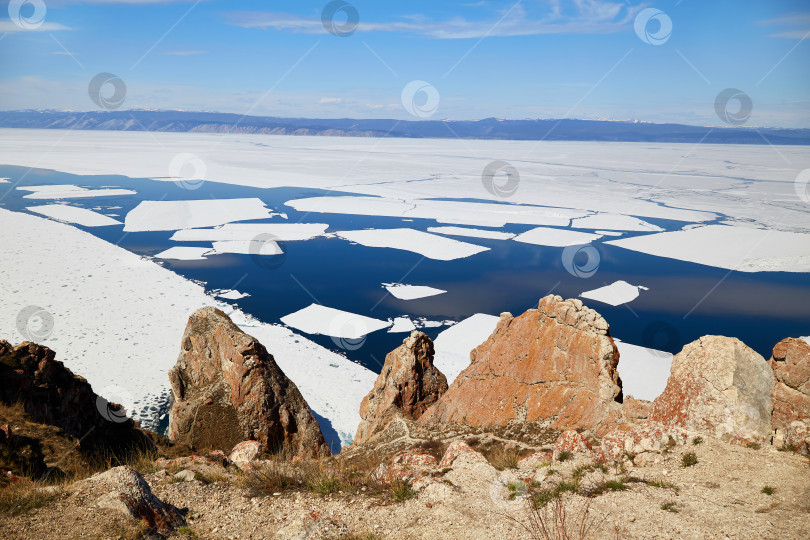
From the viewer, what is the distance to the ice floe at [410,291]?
20.1 meters

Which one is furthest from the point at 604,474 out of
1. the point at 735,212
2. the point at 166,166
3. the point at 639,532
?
the point at 166,166

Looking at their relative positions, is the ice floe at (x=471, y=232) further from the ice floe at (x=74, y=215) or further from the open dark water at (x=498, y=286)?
the ice floe at (x=74, y=215)

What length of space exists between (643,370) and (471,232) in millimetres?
18758

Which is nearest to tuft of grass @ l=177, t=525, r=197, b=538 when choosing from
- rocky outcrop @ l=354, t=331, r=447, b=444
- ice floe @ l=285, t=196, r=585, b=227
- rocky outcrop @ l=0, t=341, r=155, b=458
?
rocky outcrop @ l=0, t=341, r=155, b=458

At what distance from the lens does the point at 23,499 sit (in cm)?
450

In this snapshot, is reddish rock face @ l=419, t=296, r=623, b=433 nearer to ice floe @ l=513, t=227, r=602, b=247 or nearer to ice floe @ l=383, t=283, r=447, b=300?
ice floe @ l=383, t=283, r=447, b=300

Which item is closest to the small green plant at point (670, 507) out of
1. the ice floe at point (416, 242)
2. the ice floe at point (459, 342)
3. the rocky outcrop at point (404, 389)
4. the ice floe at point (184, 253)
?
the rocky outcrop at point (404, 389)

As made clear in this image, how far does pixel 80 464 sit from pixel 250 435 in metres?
3.23
